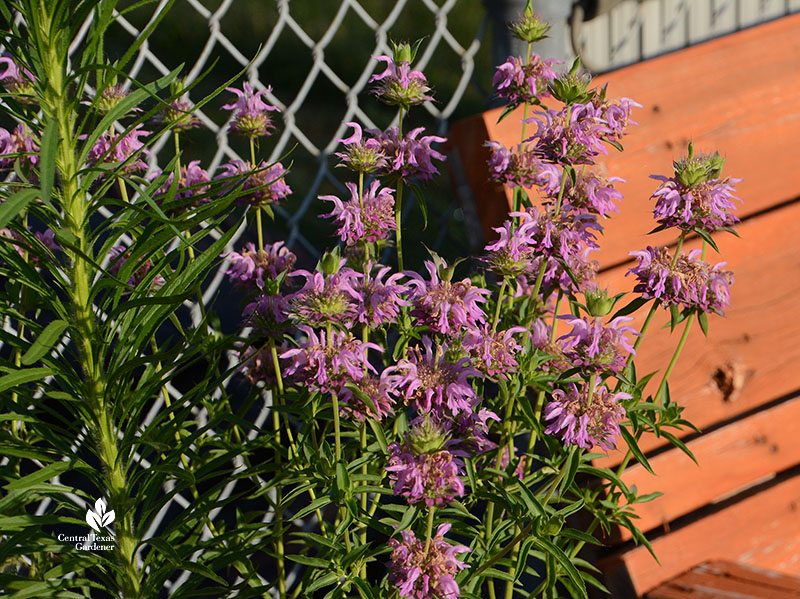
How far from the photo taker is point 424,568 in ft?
3.34

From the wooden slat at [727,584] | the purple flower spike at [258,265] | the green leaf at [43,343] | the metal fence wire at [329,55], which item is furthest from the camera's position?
the metal fence wire at [329,55]

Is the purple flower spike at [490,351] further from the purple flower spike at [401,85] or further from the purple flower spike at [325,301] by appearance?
the purple flower spike at [401,85]

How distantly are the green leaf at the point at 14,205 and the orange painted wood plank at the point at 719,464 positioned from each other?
126 cm

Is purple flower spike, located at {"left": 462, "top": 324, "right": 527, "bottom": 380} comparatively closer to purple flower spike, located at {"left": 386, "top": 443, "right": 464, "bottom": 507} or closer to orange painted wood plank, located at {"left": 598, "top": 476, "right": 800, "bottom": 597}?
purple flower spike, located at {"left": 386, "top": 443, "right": 464, "bottom": 507}

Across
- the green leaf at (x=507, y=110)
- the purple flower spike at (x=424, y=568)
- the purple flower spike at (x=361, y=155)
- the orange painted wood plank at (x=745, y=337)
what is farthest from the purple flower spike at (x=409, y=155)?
the orange painted wood plank at (x=745, y=337)

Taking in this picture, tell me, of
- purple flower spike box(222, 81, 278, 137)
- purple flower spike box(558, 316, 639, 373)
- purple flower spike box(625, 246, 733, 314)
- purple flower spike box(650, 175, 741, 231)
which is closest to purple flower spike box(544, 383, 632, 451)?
purple flower spike box(558, 316, 639, 373)

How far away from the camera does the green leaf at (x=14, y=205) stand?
2.23 feet

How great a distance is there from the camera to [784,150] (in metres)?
1.96

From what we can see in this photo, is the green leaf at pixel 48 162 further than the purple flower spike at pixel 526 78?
No

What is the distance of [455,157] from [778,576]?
104 centimetres

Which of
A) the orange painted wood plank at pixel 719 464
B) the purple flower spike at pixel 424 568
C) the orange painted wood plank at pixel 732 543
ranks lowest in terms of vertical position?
the orange painted wood plank at pixel 732 543

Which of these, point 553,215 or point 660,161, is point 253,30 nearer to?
point 660,161

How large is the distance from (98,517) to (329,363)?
0.37 meters

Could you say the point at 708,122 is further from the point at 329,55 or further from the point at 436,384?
the point at 329,55
